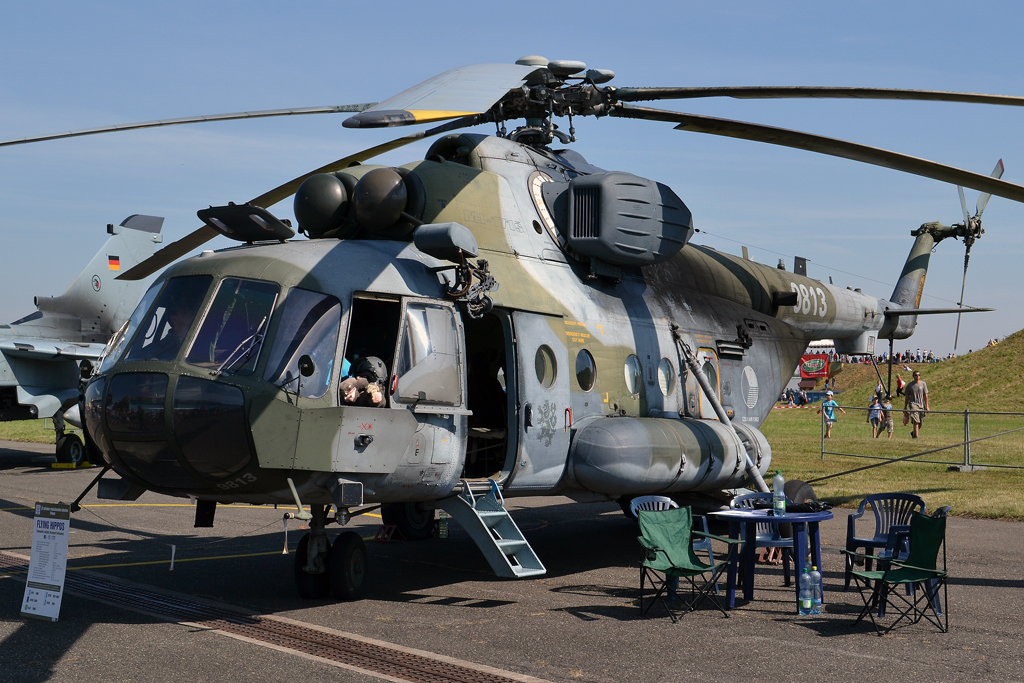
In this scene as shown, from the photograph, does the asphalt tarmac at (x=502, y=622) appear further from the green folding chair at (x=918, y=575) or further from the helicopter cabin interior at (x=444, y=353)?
the helicopter cabin interior at (x=444, y=353)

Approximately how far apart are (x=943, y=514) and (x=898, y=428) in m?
29.2

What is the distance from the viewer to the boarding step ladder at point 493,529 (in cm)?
872

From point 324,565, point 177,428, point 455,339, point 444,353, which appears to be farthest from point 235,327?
Result: point 324,565

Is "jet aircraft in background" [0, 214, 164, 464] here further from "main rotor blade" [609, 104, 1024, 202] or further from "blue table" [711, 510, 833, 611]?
"blue table" [711, 510, 833, 611]

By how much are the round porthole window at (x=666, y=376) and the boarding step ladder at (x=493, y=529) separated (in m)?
3.21

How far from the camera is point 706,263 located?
1341 centimetres

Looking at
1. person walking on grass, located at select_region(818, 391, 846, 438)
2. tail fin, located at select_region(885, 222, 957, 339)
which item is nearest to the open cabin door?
tail fin, located at select_region(885, 222, 957, 339)

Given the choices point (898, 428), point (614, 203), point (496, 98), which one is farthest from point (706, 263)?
point (898, 428)

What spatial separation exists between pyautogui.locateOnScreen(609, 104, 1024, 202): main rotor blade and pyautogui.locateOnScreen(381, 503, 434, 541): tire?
20.2ft

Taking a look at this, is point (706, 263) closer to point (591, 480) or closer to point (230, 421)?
point (591, 480)

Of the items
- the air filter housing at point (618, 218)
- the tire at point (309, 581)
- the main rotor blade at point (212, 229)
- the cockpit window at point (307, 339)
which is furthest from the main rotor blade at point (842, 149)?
the tire at point (309, 581)

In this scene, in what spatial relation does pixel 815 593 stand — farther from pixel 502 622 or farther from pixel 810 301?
pixel 810 301

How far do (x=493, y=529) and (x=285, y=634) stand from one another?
2258 millimetres

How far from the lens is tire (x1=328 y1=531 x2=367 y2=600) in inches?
350
